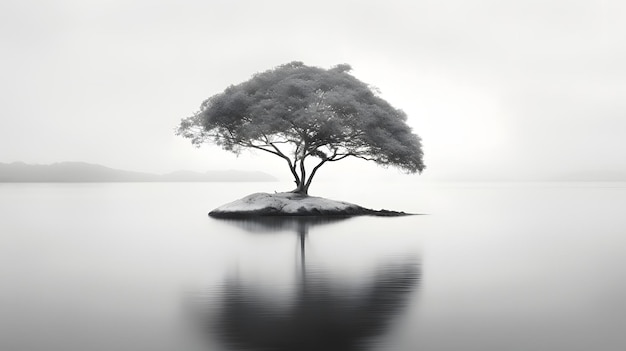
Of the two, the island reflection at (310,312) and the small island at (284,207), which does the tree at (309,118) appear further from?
the island reflection at (310,312)

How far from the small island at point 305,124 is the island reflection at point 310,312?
905 inches

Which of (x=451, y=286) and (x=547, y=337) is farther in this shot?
(x=451, y=286)

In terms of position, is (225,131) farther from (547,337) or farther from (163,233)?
(547,337)

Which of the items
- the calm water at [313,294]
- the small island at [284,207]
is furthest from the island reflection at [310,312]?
the small island at [284,207]

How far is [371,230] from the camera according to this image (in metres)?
27.4

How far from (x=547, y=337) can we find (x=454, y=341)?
164 centimetres

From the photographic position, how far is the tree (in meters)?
36.6

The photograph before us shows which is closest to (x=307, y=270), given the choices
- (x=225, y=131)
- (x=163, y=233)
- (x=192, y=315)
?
(x=192, y=315)

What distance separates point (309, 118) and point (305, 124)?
1.07 metres

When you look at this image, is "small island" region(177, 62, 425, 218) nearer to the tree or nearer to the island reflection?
the tree

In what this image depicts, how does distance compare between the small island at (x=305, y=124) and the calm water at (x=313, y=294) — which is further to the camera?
the small island at (x=305, y=124)

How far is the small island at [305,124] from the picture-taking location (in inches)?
1438

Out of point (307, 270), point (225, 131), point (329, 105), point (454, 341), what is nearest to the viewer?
point (454, 341)

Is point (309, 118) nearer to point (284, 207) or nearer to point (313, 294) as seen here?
point (284, 207)
